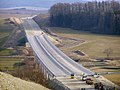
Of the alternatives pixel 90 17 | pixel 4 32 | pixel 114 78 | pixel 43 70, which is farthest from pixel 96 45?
pixel 90 17

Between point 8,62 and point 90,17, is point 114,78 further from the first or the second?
point 90,17

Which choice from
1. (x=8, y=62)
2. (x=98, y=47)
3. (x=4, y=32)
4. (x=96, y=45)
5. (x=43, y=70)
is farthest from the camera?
(x=4, y=32)

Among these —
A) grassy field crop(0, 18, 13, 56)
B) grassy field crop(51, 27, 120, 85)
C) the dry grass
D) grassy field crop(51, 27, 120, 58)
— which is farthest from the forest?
the dry grass

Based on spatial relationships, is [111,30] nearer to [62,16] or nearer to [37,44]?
[62,16]

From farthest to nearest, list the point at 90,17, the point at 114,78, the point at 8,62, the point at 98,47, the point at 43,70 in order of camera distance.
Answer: the point at 90,17
the point at 98,47
the point at 8,62
the point at 43,70
the point at 114,78

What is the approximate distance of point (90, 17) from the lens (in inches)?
3022

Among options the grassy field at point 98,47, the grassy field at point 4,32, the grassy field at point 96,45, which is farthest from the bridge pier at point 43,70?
the grassy field at point 96,45

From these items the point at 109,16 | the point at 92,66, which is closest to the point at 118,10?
the point at 109,16

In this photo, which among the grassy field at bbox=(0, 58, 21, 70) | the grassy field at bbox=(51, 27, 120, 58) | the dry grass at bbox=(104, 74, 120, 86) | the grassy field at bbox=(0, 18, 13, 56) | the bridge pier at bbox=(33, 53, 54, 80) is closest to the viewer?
the dry grass at bbox=(104, 74, 120, 86)

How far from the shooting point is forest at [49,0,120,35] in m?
69.6

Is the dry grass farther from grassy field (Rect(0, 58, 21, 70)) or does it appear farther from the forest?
the forest

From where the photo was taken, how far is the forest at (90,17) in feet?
228

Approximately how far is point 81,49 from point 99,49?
2.45m

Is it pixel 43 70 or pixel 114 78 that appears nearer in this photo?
pixel 114 78
